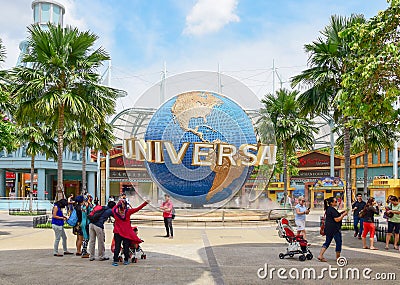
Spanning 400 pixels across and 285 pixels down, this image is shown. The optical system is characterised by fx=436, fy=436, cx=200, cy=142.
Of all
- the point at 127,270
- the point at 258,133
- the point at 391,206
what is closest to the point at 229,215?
the point at 258,133

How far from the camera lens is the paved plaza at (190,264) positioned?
8648 millimetres

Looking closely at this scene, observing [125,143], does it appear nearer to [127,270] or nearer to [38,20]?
[127,270]

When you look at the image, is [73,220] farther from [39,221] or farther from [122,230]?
[39,221]

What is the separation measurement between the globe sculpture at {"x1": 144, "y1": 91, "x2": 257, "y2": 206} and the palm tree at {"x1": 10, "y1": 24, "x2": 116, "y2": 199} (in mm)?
4144

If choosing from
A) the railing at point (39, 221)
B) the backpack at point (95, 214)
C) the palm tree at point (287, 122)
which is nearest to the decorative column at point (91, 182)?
the palm tree at point (287, 122)

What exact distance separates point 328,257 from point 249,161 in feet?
39.1

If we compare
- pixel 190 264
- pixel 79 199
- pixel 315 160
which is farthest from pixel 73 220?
pixel 315 160

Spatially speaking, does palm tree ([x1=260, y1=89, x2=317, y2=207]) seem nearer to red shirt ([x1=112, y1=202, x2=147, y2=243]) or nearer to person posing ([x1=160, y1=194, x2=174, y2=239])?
person posing ([x1=160, y1=194, x2=174, y2=239])

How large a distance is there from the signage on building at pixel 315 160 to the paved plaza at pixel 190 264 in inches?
1574

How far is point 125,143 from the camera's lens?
872 inches

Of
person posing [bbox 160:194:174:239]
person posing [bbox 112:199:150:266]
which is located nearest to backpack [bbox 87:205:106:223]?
person posing [bbox 112:199:150:266]

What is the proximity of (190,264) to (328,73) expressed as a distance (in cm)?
1192

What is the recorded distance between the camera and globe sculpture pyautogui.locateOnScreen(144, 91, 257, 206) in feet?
73.6

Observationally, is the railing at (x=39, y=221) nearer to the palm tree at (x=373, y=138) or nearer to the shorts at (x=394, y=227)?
the shorts at (x=394, y=227)
